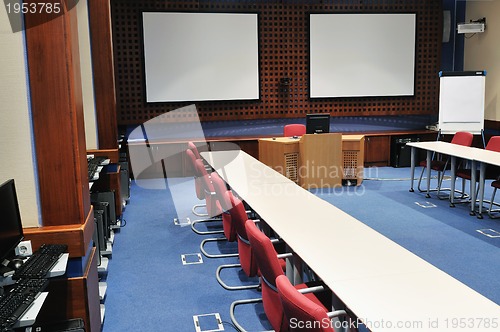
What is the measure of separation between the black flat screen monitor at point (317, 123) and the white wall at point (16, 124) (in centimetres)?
537

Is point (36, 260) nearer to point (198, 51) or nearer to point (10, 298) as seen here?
point (10, 298)

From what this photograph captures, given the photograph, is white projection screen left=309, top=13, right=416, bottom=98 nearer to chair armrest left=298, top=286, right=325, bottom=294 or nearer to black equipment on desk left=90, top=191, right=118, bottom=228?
black equipment on desk left=90, top=191, right=118, bottom=228

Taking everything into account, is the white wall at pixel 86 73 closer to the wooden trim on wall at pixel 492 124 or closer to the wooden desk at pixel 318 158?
the wooden desk at pixel 318 158

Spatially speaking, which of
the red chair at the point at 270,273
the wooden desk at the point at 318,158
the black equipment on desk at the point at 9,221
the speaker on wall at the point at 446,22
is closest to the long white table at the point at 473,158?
the wooden desk at the point at 318,158

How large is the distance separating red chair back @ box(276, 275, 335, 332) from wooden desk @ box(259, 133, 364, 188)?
218 inches

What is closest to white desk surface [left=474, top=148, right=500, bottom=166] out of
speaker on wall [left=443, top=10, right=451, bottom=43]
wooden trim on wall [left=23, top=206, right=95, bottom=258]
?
speaker on wall [left=443, top=10, right=451, bottom=43]

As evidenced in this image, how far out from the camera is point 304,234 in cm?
317

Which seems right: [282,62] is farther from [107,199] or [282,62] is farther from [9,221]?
[9,221]

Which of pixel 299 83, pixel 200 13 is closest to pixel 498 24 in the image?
pixel 299 83

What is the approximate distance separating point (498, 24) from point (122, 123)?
7.05 meters

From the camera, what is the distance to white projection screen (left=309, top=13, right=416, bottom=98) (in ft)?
30.9

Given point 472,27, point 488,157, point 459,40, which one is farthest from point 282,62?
point 488,157

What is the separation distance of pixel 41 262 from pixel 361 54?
8.20 metres

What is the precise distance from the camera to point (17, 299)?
7.14 ft
